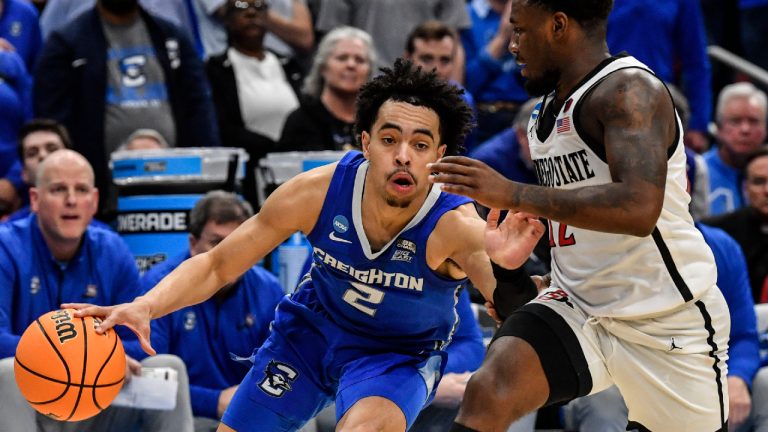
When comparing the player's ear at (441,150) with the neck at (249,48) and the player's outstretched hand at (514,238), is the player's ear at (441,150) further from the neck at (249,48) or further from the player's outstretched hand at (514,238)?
the neck at (249,48)

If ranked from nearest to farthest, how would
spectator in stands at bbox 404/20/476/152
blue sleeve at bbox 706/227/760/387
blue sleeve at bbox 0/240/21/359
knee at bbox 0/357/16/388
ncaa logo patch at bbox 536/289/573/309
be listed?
ncaa logo patch at bbox 536/289/573/309
knee at bbox 0/357/16/388
blue sleeve at bbox 0/240/21/359
blue sleeve at bbox 706/227/760/387
spectator in stands at bbox 404/20/476/152

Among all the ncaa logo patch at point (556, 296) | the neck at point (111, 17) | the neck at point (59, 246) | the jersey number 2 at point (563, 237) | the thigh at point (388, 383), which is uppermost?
the neck at point (111, 17)

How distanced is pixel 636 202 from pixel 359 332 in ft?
5.04

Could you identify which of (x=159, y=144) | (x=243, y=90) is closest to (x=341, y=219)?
(x=159, y=144)

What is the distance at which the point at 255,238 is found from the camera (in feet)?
14.7

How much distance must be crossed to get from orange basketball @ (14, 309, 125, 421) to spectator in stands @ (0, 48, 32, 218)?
120 inches

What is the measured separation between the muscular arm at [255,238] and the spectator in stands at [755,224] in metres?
3.70

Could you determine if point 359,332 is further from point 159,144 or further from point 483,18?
point 483,18

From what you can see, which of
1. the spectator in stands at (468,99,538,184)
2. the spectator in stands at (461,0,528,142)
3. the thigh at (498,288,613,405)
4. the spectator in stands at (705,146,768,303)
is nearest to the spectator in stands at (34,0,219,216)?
the spectator in stands at (468,99,538,184)

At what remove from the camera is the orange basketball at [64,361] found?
427 centimetres

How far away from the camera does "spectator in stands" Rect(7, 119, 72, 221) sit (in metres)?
6.93

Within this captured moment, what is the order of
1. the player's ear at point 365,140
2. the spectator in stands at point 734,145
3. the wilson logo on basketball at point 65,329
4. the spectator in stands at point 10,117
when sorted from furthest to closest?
the spectator in stands at point 734,145 < the spectator in stands at point 10,117 < the player's ear at point 365,140 < the wilson logo on basketball at point 65,329

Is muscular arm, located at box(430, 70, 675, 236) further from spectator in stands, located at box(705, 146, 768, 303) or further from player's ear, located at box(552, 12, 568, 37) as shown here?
spectator in stands, located at box(705, 146, 768, 303)

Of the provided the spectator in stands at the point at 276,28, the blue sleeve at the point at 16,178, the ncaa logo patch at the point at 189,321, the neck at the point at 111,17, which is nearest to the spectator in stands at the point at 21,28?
the neck at the point at 111,17
